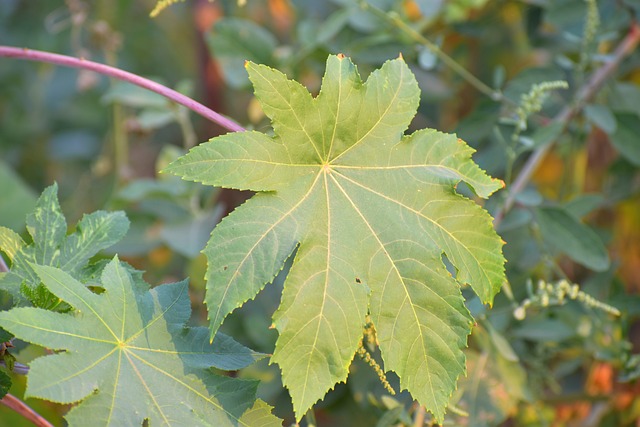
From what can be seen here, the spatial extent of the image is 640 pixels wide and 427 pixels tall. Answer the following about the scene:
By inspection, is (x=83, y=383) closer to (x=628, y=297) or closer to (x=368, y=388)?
(x=368, y=388)

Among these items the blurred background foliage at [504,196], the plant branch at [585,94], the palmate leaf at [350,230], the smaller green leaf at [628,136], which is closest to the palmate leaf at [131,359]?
the palmate leaf at [350,230]

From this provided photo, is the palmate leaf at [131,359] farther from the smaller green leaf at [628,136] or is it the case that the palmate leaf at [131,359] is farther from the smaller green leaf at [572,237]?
the smaller green leaf at [628,136]

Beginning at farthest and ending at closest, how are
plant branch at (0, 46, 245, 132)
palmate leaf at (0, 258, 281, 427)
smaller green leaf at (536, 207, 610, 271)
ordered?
smaller green leaf at (536, 207, 610, 271) → plant branch at (0, 46, 245, 132) → palmate leaf at (0, 258, 281, 427)

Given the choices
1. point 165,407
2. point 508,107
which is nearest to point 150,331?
point 165,407

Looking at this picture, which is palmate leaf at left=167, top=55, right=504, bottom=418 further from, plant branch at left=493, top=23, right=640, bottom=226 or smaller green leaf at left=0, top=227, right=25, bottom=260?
plant branch at left=493, top=23, right=640, bottom=226

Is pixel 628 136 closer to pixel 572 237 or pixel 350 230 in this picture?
pixel 572 237

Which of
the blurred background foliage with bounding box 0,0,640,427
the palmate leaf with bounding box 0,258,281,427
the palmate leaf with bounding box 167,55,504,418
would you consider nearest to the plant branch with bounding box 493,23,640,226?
the blurred background foliage with bounding box 0,0,640,427

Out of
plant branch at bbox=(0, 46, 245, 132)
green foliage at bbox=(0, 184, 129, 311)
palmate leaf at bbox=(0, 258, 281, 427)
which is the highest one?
plant branch at bbox=(0, 46, 245, 132)

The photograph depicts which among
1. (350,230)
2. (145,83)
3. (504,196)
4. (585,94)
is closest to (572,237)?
(504,196)
